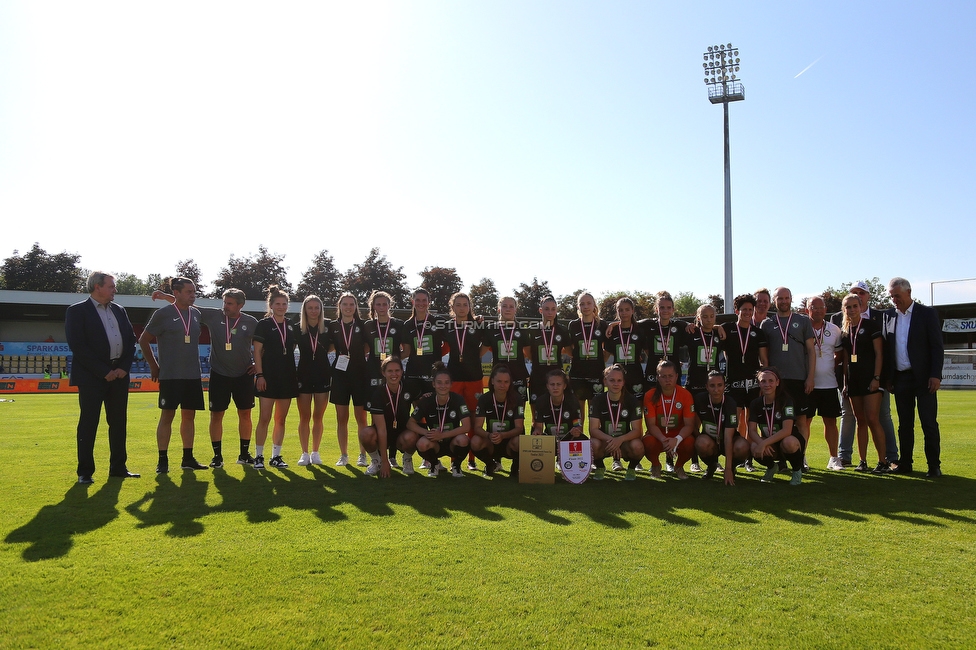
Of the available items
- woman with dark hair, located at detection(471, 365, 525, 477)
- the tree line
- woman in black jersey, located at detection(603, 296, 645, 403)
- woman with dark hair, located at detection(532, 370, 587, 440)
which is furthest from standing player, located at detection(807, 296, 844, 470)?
the tree line

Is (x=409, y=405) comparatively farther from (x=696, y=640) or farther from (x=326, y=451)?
(x=696, y=640)

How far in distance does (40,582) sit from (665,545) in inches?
127

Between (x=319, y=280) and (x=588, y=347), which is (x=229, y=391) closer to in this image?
(x=588, y=347)

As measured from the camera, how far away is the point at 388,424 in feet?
22.5

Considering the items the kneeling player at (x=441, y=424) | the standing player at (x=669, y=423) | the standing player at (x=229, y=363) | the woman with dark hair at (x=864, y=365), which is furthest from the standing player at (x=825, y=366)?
the standing player at (x=229, y=363)

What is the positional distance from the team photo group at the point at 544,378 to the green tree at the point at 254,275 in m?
51.2

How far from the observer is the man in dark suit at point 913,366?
6.55 m

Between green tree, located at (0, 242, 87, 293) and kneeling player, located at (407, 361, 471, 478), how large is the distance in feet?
210

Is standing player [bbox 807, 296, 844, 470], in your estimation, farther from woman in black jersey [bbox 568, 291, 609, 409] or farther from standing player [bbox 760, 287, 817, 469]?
woman in black jersey [bbox 568, 291, 609, 409]

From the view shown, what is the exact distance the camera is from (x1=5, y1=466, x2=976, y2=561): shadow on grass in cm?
447

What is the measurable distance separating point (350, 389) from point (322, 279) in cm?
5409

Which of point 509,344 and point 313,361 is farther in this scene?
point 313,361

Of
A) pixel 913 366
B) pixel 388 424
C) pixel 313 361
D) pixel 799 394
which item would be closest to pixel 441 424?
pixel 388 424

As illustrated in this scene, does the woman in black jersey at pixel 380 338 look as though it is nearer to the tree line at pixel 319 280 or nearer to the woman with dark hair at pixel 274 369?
the woman with dark hair at pixel 274 369
